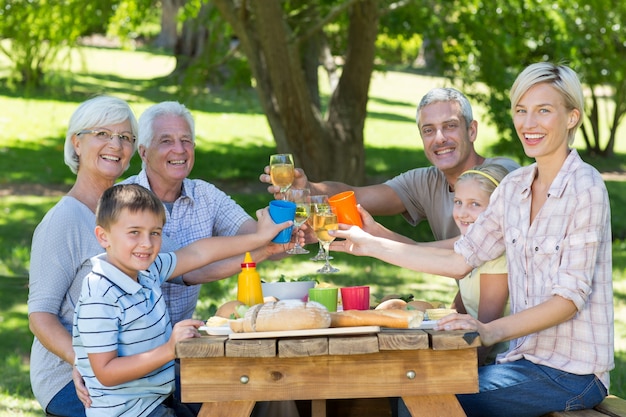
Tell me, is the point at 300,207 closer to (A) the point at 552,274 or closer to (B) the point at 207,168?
(A) the point at 552,274

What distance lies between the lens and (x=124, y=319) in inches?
136

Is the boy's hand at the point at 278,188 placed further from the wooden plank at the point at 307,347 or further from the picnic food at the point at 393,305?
the wooden plank at the point at 307,347

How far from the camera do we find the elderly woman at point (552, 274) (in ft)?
11.7

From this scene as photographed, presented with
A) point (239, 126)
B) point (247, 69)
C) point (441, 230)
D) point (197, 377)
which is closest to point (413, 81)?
point (239, 126)

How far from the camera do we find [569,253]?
3570 millimetres

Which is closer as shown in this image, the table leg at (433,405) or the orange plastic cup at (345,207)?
the table leg at (433,405)

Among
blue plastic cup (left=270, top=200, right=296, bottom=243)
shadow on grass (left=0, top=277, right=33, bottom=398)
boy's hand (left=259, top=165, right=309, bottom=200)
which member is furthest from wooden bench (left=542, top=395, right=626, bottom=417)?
shadow on grass (left=0, top=277, right=33, bottom=398)

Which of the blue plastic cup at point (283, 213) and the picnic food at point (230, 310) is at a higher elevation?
the blue plastic cup at point (283, 213)

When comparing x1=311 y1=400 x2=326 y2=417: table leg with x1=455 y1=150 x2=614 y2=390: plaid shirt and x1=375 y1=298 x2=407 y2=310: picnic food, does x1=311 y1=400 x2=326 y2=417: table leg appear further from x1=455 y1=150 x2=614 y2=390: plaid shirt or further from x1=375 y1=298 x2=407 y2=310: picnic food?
x1=455 y1=150 x2=614 y2=390: plaid shirt

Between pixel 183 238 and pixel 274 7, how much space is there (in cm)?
712

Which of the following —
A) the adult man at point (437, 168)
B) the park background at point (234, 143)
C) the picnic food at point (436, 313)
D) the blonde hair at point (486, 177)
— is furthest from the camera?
the park background at point (234, 143)

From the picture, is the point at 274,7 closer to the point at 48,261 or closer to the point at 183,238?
the point at 183,238

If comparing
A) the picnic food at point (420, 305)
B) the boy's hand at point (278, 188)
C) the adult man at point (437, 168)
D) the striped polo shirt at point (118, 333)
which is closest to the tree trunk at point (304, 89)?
the adult man at point (437, 168)

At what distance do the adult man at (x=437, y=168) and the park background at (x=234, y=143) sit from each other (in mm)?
1216
